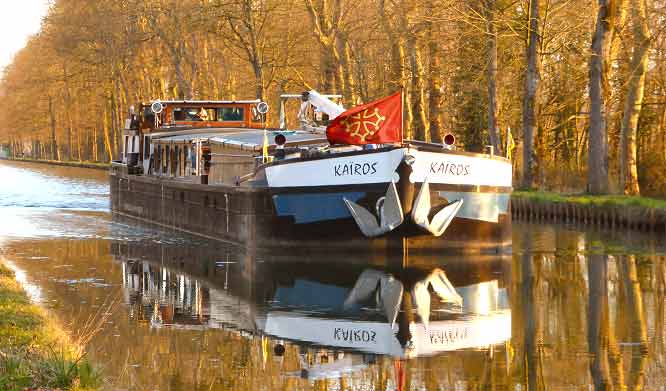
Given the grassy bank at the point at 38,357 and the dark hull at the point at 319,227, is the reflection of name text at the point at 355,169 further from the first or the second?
the grassy bank at the point at 38,357

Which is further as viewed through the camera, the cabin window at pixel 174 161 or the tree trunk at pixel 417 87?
the tree trunk at pixel 417 87

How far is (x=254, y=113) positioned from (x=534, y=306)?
17.4 meters

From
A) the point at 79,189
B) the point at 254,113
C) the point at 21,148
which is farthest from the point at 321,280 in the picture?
the point at 21,148

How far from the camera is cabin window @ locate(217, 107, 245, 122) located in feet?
103

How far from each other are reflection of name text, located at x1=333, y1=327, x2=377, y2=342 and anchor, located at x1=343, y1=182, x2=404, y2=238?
22.6 ft

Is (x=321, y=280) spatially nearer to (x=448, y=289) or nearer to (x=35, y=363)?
(x=448, y=289)

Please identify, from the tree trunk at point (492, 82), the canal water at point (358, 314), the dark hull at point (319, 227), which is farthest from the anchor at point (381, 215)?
the tree trunk at point (492, 82)

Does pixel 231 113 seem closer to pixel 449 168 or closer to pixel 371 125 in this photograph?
pixel 371 125

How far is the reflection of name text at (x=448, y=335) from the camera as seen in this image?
40.6ft

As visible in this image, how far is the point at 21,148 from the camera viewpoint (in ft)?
488

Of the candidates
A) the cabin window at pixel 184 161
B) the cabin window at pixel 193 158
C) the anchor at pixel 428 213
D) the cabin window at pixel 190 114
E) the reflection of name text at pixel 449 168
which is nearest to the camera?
the anchor at pixel 428 213

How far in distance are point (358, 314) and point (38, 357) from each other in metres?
5.61

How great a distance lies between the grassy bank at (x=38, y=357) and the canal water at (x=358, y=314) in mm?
388

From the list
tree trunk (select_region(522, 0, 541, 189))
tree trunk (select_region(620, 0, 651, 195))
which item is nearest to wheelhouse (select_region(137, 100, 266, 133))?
tree trunk (select_region(522, 0, 541, 189))
